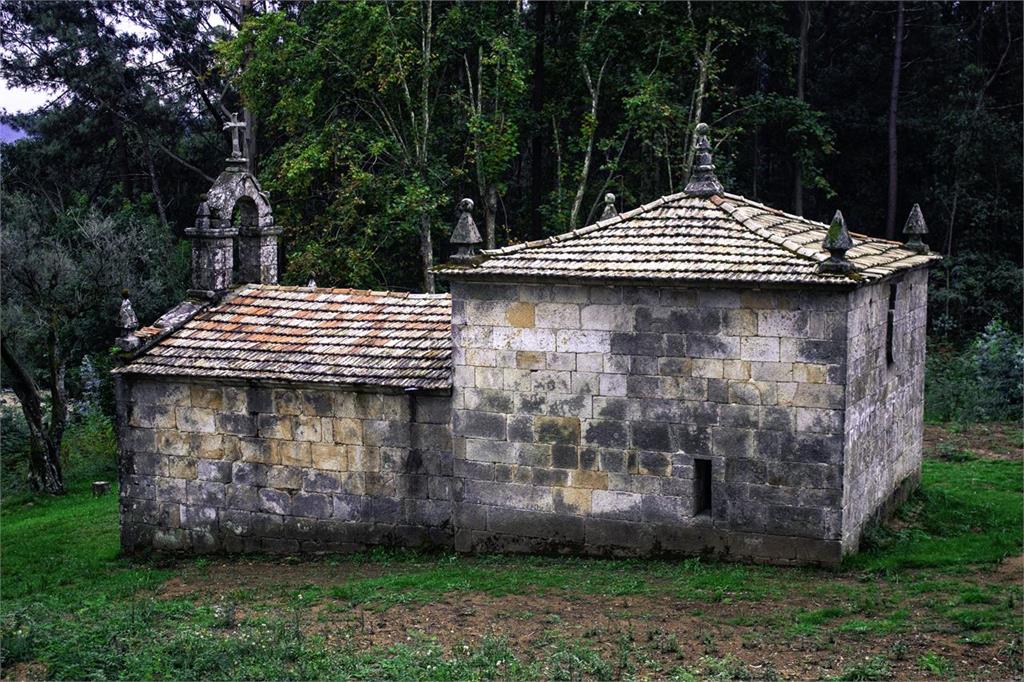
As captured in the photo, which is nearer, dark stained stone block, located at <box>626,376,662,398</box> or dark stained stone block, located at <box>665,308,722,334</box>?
dark stained stone block, located at <box>665,308,722,334</box>

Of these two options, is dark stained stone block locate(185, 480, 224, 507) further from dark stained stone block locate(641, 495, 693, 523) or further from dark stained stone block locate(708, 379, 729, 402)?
dark stained stone block locate(708, 379, 729, 402)

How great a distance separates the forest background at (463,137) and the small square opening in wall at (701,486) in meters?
11.7

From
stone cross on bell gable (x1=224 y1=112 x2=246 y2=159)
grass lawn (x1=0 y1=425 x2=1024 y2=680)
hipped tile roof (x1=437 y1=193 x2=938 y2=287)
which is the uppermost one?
stone cross on bell gable (x1=224 y1=112 x2=246 y2=159)

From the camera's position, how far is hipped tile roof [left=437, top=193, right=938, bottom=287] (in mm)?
14258

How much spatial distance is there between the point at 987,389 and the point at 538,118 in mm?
12192

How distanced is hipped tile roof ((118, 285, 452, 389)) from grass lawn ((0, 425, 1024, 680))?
245 cm

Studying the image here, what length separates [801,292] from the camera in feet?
46.3

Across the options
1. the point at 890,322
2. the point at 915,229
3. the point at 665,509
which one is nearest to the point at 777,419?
the point at 665,509

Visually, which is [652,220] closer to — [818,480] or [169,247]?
[818,480]

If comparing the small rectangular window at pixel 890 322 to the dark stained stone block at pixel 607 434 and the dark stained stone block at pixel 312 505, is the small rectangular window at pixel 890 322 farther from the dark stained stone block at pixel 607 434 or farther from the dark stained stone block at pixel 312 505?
the dark stained stone block at pixel 312 505

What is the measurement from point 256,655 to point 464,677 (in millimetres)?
2207

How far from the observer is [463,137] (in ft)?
98.5

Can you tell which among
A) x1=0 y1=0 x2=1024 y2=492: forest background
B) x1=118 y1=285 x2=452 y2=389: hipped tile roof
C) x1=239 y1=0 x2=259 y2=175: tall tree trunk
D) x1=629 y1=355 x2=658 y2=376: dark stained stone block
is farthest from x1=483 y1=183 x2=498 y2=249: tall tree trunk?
x1=629 y1=355 x2=658 y2=376: dark stained stone block

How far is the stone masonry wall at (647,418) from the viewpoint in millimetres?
14328
